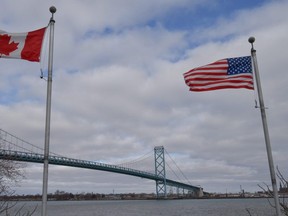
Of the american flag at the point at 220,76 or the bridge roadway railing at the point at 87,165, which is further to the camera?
the bridge roadway railing at the point at 87,165

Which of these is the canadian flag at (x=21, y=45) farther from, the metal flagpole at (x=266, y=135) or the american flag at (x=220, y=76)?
the metal flagpole at (x=266, y=135)

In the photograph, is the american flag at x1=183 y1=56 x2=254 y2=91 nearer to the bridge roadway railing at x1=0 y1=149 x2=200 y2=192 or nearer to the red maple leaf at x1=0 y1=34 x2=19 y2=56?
the red maple leaf at x1=0 y1=34 x2=19 y2=56

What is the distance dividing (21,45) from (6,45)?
271 mm

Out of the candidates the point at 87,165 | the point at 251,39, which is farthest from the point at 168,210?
the point at 251,39

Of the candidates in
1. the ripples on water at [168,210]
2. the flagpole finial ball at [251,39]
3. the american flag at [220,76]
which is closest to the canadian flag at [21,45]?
the american flag at [220,76]

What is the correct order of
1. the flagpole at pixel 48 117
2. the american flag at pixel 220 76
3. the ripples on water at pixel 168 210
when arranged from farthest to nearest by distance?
the ripples on water at pixel 168 210, the american flag at pixel 220 76, the flagpole at pixel 48 117

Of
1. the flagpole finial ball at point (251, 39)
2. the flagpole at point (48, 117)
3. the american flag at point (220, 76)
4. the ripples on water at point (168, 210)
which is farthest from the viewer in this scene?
the ripples on water at point (168, 210)

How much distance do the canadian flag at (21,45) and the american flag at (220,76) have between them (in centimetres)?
288

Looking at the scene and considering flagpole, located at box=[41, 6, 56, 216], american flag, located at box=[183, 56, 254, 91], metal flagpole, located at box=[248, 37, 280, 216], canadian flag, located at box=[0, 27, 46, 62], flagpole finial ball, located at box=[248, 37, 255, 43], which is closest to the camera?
metal flagpole, located at box=[248, 37, 280, 216]

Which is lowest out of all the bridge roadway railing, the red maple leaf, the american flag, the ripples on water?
the ripples on water

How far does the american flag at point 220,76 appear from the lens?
7.91m

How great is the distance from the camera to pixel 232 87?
786 cm

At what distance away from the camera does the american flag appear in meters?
7.91

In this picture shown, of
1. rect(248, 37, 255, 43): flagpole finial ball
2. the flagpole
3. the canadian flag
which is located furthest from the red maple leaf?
Answer: rect(248, 37, 255, 43): flagpole finial ball
